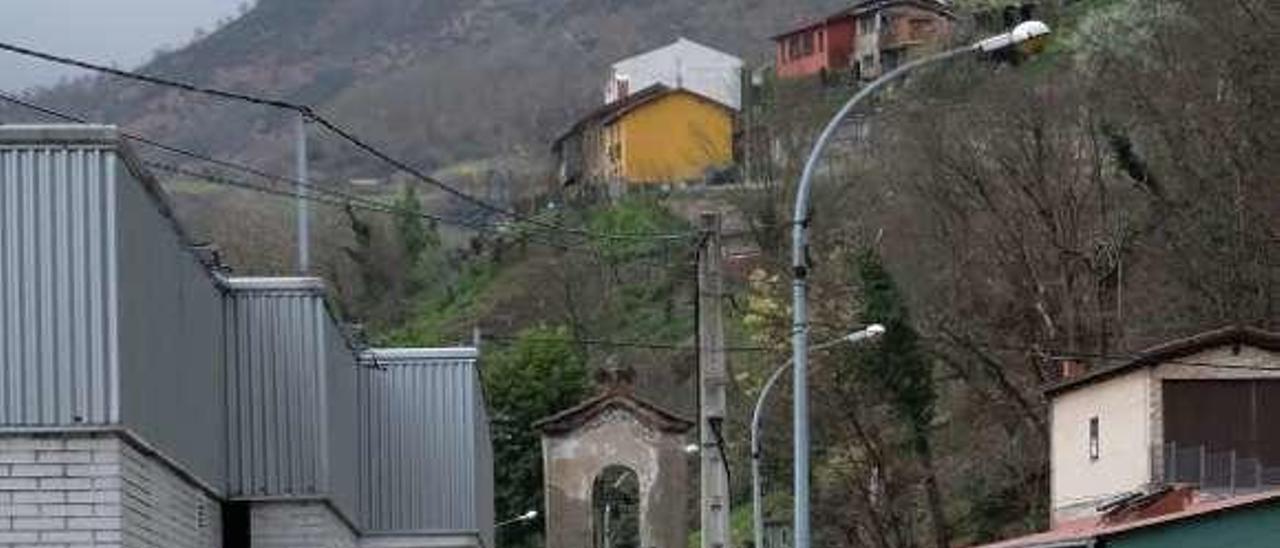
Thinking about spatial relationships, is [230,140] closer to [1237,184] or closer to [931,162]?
[931,162]

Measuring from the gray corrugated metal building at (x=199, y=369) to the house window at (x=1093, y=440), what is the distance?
93.6 ft

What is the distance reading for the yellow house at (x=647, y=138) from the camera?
130125 millimetres

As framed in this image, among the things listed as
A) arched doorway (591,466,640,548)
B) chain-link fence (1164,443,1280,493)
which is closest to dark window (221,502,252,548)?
chain-link fence (1164,443,1280,493)

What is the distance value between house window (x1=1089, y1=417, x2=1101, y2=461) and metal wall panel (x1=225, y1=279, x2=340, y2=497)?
35.3 m

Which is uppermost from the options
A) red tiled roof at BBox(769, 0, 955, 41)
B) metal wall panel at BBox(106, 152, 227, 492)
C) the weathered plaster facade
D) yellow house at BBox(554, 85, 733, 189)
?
red tiled roof at BBox(769, 0, 955, 41)

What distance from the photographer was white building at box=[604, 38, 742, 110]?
144500 millimetres

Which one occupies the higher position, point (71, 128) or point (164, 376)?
point (71, 128)

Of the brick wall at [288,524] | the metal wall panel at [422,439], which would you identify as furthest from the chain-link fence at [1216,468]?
the brick wall at [288,524]

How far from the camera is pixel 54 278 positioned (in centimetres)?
1546

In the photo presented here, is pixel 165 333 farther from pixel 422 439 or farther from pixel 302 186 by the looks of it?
pixel 422 439

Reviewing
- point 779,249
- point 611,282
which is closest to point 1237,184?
point 779,249

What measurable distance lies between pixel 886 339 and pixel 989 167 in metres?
4.80

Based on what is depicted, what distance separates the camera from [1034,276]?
2383 inches

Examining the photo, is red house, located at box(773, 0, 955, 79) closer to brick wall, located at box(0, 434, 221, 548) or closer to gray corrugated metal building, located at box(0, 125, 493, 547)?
gray corrugated metal building, located at box(0, 125, 493, 547)
